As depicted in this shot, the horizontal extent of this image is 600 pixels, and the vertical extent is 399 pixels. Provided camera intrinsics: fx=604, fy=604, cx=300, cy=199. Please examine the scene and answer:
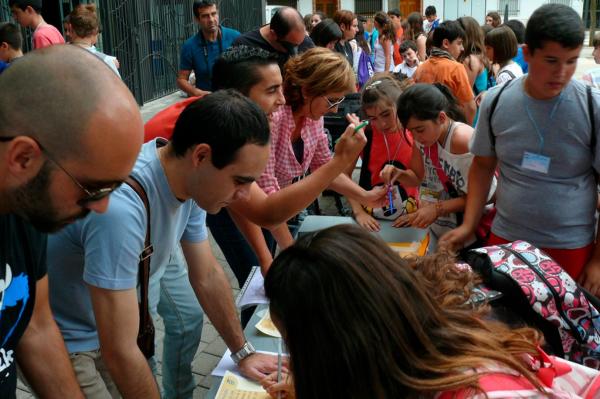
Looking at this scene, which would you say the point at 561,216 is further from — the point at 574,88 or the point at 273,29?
the point at 273,29

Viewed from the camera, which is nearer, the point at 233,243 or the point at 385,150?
the point at 233,243

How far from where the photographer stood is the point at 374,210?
120 inches

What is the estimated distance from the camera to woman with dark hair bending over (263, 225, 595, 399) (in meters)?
1.10

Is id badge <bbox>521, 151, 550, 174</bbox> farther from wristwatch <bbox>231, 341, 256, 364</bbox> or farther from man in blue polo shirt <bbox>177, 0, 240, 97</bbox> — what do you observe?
man in blue polo shirt <bbox>177, 0, 240, 97</bbox>

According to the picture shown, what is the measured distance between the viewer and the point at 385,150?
11.1 feet

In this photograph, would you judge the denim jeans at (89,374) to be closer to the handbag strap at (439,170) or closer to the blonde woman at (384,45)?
the handbag strap at (439,170)

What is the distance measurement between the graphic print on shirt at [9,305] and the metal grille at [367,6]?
31.7m

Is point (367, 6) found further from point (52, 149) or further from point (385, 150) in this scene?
point (52, 149)

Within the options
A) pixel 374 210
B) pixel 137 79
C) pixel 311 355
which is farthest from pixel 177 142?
pixel 137 79

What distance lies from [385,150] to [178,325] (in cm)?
161

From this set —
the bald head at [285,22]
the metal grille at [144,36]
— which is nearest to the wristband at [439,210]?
the bald head at [285,22]

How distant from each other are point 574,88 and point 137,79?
7.55 metres

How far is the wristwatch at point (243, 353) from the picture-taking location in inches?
70.8

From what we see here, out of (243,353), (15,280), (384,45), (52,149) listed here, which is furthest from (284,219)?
(384,45)
